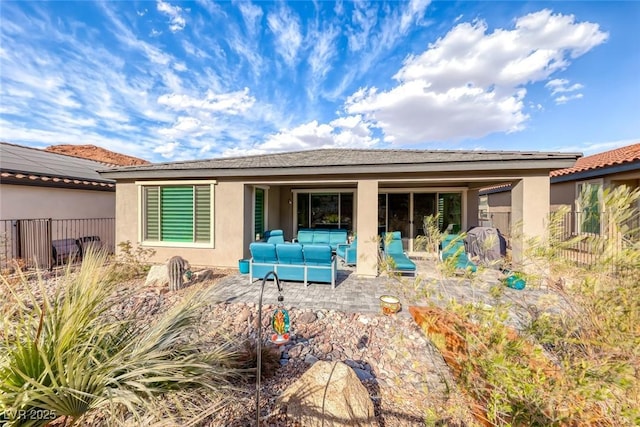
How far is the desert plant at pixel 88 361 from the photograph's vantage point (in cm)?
165

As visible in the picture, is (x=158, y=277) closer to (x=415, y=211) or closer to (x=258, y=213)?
(x=258, y=213)

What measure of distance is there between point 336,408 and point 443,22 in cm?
1385

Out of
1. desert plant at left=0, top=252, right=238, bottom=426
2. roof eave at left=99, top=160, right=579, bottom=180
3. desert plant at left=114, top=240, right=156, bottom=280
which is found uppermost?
roof eave at left=99, top=160, right=579, bottom=180

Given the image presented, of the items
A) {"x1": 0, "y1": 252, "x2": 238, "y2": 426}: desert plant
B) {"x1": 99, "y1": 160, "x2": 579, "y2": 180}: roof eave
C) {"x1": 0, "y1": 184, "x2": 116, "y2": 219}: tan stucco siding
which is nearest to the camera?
{"x1": 0, "y1": 252, "x2": 238, "y2": 426}: desert plant

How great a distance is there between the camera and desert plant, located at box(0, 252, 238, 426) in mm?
1654

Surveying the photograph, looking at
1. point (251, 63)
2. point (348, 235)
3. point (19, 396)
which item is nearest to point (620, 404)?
point (19, 396)

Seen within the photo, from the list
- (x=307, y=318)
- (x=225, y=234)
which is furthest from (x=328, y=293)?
(x=225, y=234)

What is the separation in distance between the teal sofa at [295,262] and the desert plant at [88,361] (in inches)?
160

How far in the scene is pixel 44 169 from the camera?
10.7 meters

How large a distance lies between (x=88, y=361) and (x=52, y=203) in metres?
12.2

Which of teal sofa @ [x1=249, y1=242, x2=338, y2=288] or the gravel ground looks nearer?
the gravel ground

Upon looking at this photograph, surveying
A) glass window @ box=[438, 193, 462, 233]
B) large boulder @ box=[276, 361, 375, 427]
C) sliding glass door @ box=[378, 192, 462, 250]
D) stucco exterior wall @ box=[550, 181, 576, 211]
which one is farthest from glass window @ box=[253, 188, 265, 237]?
stucco exterior wall @ box=[550, 181, 576, 211]

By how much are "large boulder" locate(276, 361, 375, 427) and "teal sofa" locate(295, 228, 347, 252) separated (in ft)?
25.8

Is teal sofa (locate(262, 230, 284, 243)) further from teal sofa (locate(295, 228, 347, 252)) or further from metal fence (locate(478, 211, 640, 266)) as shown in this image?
metal fence (locate(478, 211, 640, 266))
